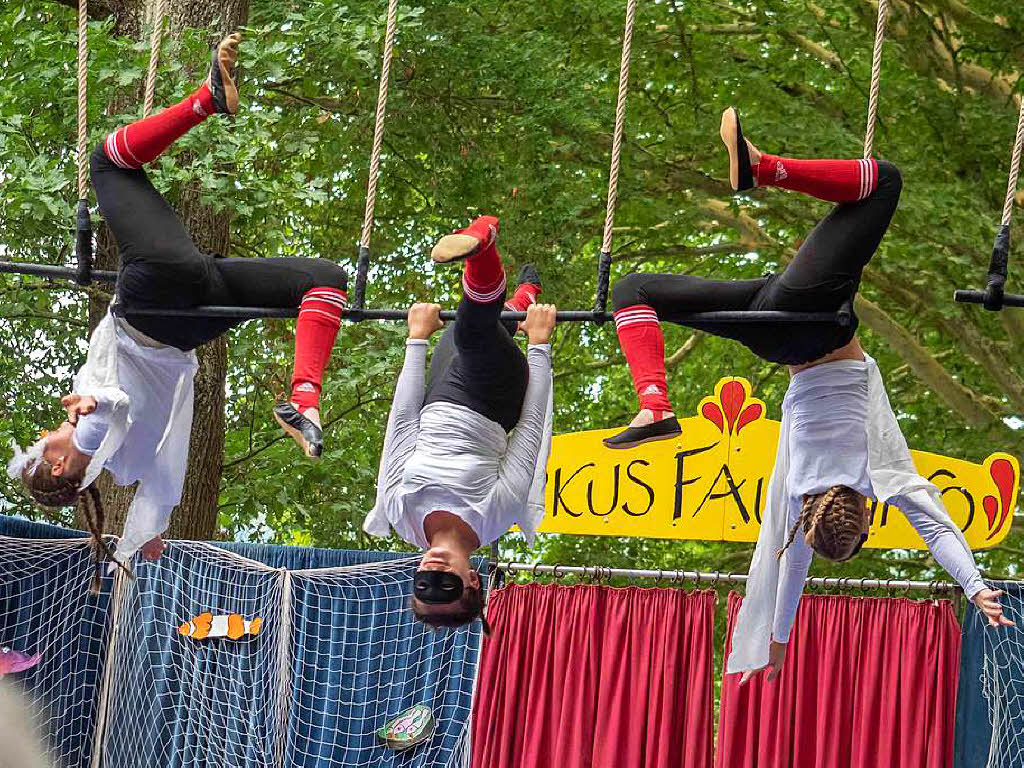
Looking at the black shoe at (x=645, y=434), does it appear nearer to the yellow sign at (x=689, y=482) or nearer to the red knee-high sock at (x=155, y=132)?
the red knee-high sock at (x=155, y=132)

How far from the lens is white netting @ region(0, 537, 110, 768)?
5.75 m

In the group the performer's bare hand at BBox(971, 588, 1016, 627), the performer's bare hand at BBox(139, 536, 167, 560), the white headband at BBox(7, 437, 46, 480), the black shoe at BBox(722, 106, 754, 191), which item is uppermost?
the black shoe at BBox(722, 106, 754, 191)

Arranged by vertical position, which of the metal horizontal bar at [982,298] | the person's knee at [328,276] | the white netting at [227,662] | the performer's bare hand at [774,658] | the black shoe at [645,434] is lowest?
the white netting at [227,662]

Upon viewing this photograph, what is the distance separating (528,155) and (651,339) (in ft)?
10.4

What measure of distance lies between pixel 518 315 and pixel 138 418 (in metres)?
1.08

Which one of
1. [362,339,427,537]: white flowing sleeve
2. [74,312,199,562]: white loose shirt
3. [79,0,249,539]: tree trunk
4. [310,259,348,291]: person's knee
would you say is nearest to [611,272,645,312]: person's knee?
[362,339,427,537]: white flowing sleeve

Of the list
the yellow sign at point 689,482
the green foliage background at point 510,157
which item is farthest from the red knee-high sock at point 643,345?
the green foliage background at point 510,157

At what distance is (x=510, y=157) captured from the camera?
6895 mm

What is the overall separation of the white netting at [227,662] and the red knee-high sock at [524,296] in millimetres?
1572

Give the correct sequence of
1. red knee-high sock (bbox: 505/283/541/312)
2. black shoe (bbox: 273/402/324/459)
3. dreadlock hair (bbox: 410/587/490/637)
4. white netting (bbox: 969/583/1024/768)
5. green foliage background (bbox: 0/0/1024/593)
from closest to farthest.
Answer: black shoe (bbox: 273/402/324/459) → dreadlock hair (bbox: 410/587/490/637) → red knee-high sock (bbox: 505/283/541/312) → white netting (bbox: 969/583/1024/768) → green foliage background (bbox: 0/0/1024/593)

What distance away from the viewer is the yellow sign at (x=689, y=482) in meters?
5.60

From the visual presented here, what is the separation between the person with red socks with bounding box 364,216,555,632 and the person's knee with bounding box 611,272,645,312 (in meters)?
0.17

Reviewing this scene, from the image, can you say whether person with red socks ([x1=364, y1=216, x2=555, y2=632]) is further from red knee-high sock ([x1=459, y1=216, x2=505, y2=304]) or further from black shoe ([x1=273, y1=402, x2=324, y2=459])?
black shoe ([x1=273, y1=402, x2=324, y2=459])

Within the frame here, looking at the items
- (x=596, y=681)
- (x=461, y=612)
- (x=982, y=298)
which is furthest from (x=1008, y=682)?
(x=461, y=612)
